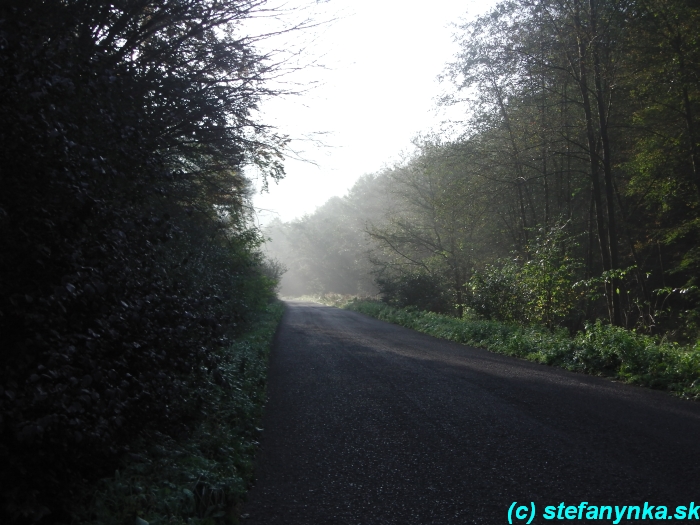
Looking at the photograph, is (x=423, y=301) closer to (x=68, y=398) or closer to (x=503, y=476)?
(x=503, y=476)

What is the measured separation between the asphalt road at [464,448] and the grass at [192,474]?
0.24m

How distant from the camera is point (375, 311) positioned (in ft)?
103

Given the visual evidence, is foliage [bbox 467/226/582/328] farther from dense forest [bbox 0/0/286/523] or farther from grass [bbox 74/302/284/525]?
dense forest [bbox 0/0/286/523]

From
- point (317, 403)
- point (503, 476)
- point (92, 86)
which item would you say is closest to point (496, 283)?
point (317, 403)

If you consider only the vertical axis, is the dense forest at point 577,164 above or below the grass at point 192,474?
above

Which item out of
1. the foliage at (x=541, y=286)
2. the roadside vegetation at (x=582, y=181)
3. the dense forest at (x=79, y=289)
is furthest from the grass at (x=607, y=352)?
the dense forest at (x=79, y=289)

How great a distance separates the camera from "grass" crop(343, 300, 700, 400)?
830cm

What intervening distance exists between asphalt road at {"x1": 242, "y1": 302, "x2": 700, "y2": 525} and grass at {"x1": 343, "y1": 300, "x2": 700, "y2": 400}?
0.56 meters

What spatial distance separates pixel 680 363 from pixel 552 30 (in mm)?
9938

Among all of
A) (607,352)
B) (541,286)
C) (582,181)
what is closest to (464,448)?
(607,352)

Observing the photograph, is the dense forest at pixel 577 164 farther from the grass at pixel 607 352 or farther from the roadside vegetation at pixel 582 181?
the grass at pixel 607 352

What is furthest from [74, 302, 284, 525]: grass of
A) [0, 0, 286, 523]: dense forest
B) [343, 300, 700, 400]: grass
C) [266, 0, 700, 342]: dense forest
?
[266, 0, 700, 342]: dense forest

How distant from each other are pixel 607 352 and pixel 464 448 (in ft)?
18.7

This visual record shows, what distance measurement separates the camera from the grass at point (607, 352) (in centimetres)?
830
